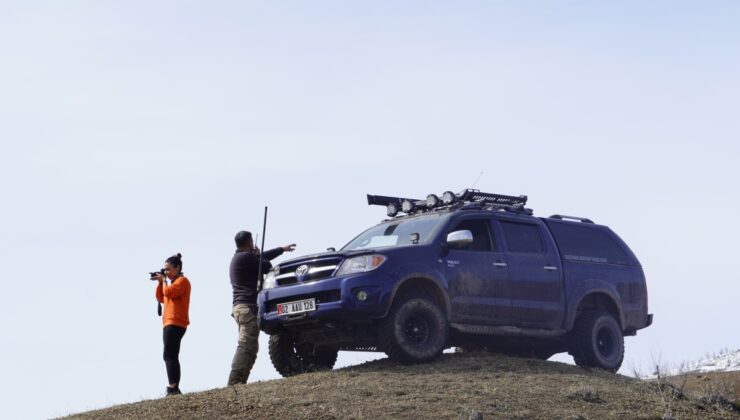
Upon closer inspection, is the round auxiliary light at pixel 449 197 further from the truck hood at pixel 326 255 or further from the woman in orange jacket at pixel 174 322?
the woman in orange jacket at pixel 174 322

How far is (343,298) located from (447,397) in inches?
72.5

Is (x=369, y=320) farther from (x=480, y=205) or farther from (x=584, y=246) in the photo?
(x=584, y=246)

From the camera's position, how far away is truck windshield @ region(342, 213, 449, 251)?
561 inches

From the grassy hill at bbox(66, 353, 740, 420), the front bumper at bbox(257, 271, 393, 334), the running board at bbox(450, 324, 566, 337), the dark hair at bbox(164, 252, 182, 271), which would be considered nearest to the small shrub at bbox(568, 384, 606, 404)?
the grassy hill at bbox(66, 353, 740, 420)

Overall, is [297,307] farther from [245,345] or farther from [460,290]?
[460,290]

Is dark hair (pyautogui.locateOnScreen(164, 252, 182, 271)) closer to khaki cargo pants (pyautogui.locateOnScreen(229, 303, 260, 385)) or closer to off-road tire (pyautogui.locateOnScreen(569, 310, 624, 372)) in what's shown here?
khaki cargo pants (pyautogui.locateOnScreen(229, 303, 260, 385))

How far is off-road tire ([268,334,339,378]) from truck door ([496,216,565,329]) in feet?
8.21

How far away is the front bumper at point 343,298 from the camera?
13.0 m

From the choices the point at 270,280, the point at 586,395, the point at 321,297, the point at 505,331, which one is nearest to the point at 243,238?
the point at 270,280

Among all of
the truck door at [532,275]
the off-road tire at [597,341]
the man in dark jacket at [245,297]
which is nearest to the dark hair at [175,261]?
the man in dark jacket at [245,297]

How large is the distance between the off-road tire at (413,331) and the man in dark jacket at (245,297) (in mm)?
1832

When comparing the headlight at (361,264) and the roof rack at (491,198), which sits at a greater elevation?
the roof rack at (491,198)

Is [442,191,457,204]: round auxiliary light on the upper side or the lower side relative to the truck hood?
upper

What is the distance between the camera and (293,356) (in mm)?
14445
